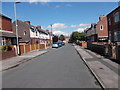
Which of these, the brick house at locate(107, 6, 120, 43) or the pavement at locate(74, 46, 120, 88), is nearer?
the pavement at locate(74, 46, 120, 88)

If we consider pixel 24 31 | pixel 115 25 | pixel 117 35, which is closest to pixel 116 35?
pixel 117 35

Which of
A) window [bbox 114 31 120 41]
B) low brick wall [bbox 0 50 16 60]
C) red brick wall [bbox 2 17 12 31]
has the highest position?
red brick wall [bbox 2 17 12 31]

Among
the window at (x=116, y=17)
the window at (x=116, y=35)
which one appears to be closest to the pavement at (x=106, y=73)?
the window at (x=116, y=35)

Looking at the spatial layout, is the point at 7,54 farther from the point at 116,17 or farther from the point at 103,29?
the point at 103,29

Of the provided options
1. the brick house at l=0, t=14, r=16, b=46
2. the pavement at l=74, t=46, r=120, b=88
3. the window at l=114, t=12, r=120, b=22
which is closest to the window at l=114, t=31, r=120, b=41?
the window at l=114, t=12, r=120, b=22

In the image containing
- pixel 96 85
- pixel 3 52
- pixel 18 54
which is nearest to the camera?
pixel 96 85

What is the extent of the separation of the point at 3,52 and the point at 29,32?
74.7 ft

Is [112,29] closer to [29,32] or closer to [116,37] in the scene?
[116,37]

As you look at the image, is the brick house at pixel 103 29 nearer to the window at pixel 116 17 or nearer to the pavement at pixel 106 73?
the window at pixel 116 17

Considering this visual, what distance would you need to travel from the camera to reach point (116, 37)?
21.3 meters

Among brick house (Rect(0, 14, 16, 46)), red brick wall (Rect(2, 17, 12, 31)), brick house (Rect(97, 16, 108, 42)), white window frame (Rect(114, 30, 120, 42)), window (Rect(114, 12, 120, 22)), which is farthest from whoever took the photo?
brick house (Rect(97, 16, 108, 42))

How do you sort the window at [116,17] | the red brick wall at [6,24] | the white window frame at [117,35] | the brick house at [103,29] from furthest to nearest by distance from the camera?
Answer: the brick house at [103,29] → the red brick wall at [6,24] → the white window frame at [117,35] → the window at [116,17]

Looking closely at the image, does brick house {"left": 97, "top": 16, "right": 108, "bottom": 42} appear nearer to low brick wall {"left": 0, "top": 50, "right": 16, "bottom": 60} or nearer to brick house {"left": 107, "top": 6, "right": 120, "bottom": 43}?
brick house {"left": 107, "top": 6, "right": 120, "bottom": 43}

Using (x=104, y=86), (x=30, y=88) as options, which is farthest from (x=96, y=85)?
(x=30, y=88)
